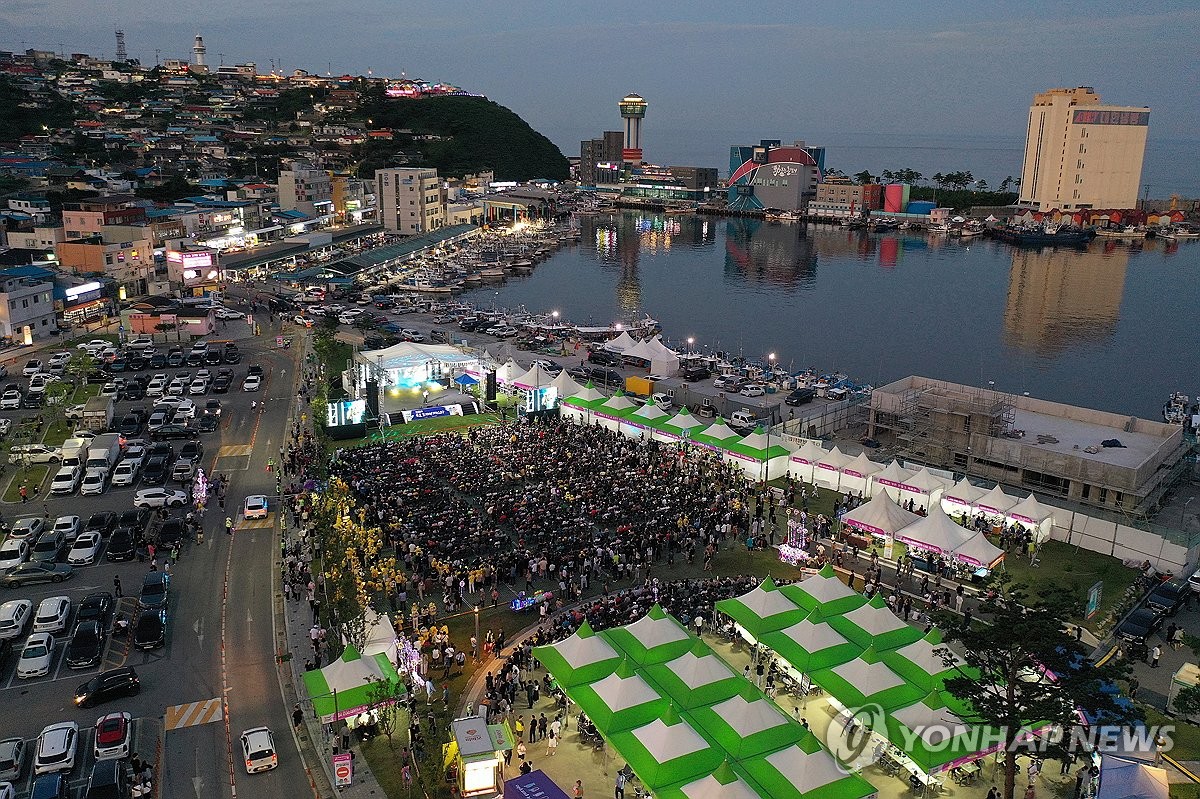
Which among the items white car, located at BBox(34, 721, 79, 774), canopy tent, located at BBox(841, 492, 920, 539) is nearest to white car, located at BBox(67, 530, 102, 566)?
white car, located at BBox(34, 721, 79, 774)

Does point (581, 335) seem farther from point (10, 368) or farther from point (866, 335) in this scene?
point (10, 368)

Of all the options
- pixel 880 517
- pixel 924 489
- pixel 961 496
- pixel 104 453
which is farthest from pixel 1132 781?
pixel 104 453

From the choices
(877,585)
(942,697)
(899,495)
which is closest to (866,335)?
(899,495)

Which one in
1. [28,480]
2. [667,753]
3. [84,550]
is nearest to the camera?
[667,753]

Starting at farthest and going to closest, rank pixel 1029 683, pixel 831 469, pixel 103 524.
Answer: pixel 831 469
pixel 103 524
pixel 1029 683

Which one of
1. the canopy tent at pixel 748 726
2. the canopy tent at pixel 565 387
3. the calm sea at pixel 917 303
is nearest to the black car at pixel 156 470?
the canopy tent at pixel 565 387

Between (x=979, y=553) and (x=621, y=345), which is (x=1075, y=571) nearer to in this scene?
(x=979, y=553)

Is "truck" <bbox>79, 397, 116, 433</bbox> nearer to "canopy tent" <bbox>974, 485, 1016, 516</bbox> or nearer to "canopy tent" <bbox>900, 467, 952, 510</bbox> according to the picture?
"canopy tent" <bbox>900, 467, 952, 510</bbox>
